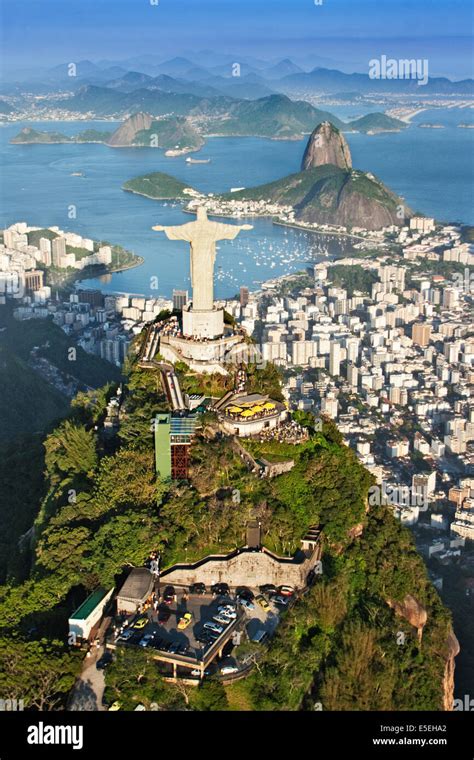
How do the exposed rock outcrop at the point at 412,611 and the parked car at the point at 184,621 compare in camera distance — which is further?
Result: the exposed rock outcrop at the point at 412,611

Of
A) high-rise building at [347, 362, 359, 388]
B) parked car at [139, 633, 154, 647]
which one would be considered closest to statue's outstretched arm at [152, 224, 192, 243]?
parked car at [139, 633, 154, 647]

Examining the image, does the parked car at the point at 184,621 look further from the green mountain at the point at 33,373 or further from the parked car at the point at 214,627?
the green mountain at the point at 33,373

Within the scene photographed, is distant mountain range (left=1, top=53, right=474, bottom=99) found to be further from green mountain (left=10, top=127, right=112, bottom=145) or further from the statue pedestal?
A: the statue pedestal

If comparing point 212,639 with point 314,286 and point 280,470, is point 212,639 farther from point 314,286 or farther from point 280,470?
point 314,286

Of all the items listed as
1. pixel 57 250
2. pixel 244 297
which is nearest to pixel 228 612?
pixel 244 297

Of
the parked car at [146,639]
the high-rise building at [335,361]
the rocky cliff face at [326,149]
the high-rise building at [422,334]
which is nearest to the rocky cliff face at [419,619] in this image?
the parked car at [146,639]

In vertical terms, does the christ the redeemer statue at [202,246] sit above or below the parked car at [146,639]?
above

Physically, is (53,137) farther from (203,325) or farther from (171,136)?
(203,325)
